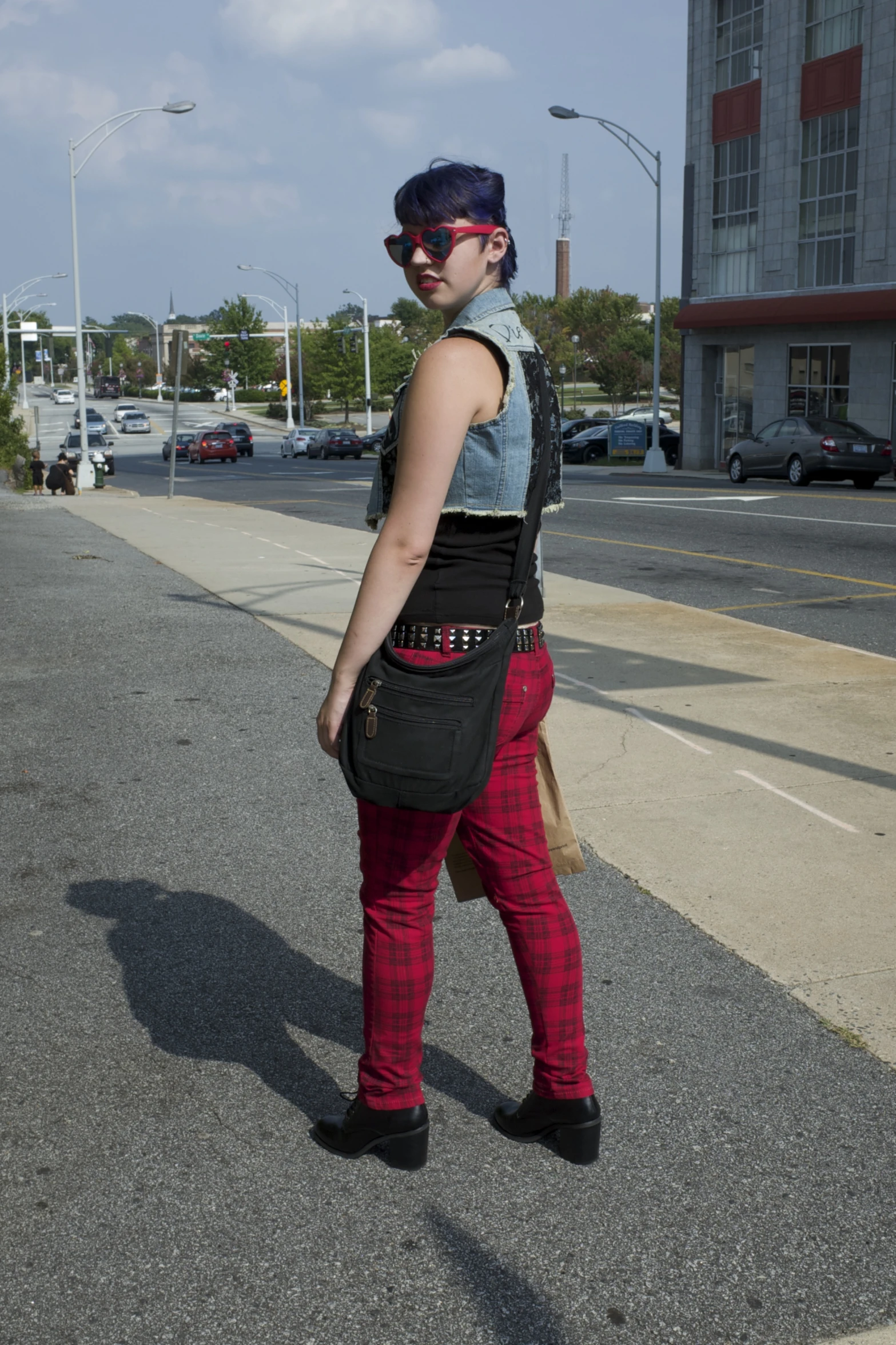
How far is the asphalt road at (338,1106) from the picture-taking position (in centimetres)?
251

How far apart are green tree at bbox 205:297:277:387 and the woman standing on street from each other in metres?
112

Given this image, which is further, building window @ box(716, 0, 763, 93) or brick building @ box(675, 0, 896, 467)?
building window @ box(716, 0, 763, 93)

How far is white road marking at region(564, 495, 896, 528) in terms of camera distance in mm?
18766

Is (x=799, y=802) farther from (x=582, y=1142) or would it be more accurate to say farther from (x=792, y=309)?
(x=792, y=309)

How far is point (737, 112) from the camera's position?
40.3 m

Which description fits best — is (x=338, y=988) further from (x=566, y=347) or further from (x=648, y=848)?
(x=566, y=347)

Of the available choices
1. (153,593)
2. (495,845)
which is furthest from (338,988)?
(153,593)

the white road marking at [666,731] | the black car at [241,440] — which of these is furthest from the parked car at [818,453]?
the black car at [241,440]

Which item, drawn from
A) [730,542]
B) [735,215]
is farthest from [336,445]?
[730,542]

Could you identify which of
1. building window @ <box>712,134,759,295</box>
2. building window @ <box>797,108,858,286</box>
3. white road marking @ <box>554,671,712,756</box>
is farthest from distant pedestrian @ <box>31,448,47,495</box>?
white road marking @ <box>554,671,712,756</box>

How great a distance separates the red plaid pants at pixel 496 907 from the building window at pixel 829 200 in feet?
119

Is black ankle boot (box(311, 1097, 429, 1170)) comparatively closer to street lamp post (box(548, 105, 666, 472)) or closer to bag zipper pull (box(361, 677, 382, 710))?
bag zipper pull (box(361, 677, 382, 710))

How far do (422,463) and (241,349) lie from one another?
12056cm

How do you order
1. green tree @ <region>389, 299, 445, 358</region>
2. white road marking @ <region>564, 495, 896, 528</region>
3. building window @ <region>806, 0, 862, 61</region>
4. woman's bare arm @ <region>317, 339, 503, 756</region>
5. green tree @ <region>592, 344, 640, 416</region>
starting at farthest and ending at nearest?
1. green tree @ <region>389, 299, 445, 358</region>
2. green tree @ <region>592, 344, 640, 416</region>
3. building window @ <region>806, 0, 862, 61</region>
4. white road marking @ <region>564, 495, 896, 528</region>
5. woman's bare arm @ <region>317, 339, 503, 756</region>
